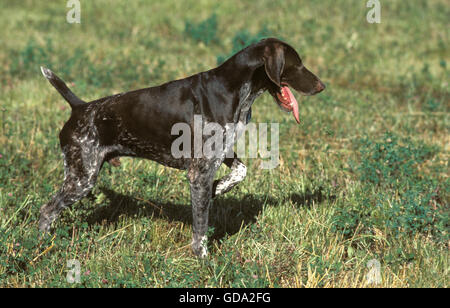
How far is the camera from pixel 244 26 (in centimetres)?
1379

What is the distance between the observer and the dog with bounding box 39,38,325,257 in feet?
15.5

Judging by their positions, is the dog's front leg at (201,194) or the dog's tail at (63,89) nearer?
the dog's front leg at (201,194)

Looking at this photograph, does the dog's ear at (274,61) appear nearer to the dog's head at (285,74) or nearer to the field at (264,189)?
the dog's head at (285,74)

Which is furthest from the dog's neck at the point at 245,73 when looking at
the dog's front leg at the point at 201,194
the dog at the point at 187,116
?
the dog's front leg at the point at 201,194

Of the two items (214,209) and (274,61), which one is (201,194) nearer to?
(214,209)

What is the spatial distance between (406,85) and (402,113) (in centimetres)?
207

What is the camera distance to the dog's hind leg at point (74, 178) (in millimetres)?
4953

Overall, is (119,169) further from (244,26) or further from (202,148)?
(244,26)

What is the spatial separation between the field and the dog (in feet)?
1.13

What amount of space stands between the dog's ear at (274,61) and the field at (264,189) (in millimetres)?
1343

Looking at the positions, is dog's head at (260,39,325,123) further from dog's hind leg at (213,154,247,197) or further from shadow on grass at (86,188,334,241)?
shadow on grass at (86,188,334,241)

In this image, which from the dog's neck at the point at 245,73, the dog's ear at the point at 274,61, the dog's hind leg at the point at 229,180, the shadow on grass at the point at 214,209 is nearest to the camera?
the dog's ear at the point at 274,61

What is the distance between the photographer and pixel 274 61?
4582 mm

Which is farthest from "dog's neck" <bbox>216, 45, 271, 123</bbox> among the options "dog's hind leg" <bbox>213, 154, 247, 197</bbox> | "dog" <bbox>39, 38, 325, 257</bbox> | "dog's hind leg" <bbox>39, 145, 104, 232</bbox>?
"dog's hind leg" <bbox>39, 145, 104, 232</bbox>
